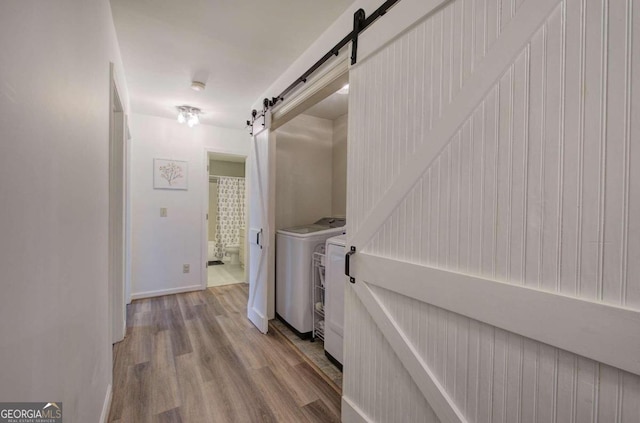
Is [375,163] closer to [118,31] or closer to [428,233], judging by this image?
[428,233]

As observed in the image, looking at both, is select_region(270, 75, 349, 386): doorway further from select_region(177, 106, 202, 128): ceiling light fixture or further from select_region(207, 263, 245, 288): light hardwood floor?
select_region(207, 263, 245, 288): light hardwood floor

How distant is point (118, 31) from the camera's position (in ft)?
5.92

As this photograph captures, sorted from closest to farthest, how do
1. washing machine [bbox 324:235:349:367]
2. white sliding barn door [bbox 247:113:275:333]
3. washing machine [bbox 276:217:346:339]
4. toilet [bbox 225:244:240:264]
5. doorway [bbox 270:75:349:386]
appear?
washing machine [bbox 324:235:349:367]
doorway [bbox 270:75:349:386]
washing machine [bbox 276:217:346:339]
white sliding barn door [bbox 247:113:275:333]
toilet [bbox 225:244:240:264]

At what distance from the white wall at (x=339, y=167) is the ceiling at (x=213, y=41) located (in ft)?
3.51

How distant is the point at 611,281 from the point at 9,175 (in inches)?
55.9

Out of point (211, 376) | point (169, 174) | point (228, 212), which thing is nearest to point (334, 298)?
point (211, 376)

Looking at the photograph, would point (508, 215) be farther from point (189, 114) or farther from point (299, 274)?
point (189, 114)

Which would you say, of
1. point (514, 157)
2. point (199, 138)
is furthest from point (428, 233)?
point (199, 138)

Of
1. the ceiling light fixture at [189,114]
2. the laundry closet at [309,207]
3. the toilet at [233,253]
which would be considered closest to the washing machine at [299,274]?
the laundry closet at [309,207]

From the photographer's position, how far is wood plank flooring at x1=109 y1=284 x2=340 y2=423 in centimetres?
158

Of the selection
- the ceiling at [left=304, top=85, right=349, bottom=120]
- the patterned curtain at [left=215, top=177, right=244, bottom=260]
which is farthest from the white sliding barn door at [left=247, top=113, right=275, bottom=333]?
the patterned curtain at [left=215, top=177, right=244, bottom=260]

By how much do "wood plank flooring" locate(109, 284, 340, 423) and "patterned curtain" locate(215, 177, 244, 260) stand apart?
8.65ft

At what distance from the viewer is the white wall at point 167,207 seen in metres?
3.41

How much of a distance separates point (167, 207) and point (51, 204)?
3.00 m
